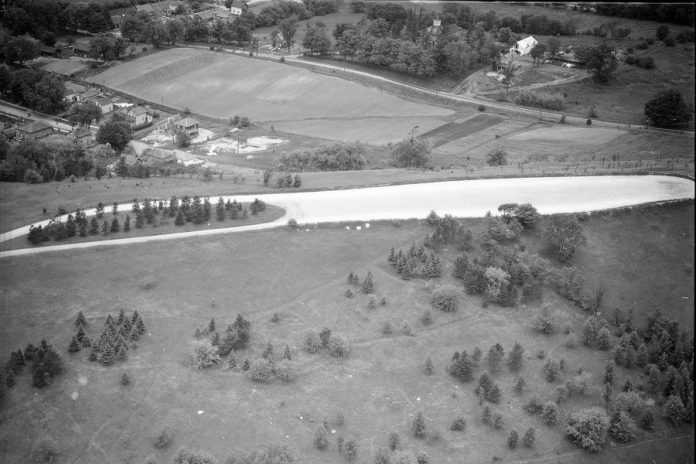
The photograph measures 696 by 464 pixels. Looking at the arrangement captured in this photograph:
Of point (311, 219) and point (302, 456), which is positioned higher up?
point (311, 219)

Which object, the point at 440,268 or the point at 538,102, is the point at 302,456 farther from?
the point at 538,102

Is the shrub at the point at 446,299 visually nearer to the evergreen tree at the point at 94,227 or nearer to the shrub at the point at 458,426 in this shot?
the shrub at the point at 458,426

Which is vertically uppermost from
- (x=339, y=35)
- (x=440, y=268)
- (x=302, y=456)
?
(x=339, y=35)

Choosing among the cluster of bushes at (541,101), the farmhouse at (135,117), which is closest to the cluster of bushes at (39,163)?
the farmhouse at (135,117)

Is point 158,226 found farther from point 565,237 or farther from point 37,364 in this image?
point 565,237

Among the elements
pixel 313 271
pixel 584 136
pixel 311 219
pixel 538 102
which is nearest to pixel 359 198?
pixel 311 219

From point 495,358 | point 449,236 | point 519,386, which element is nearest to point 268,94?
point 449,236

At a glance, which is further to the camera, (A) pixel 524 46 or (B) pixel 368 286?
(A) pixel 524 46

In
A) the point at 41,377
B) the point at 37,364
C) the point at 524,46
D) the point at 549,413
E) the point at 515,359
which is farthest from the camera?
the point at 524,46
